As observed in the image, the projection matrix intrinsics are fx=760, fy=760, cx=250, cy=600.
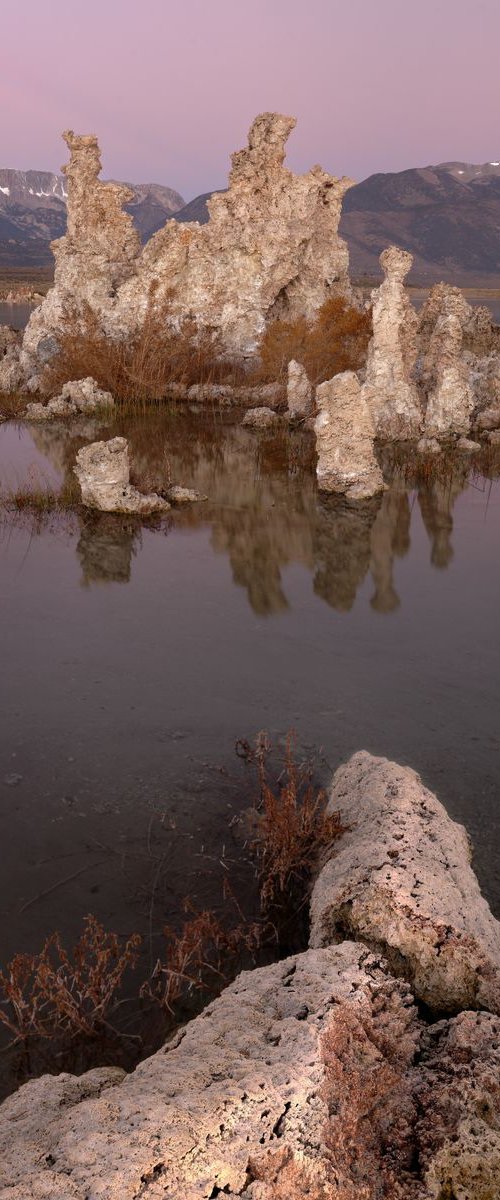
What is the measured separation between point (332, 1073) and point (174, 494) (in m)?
12.0

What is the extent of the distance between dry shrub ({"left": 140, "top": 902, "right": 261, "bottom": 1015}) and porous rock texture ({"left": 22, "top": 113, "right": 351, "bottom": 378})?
25982mm

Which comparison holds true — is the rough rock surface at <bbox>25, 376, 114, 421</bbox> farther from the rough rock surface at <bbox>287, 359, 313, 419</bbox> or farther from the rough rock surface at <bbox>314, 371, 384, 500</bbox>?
the rough rock surface at <bbox>314, 371, 384, 500</bbox>

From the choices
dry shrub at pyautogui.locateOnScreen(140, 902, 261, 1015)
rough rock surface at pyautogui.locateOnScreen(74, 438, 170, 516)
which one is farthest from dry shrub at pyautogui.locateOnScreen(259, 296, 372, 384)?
dry shrub at pyautogui.locateOnScreen(140, 902, 261, 1015)

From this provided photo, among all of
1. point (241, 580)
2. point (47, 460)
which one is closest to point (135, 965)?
point (241, 580)

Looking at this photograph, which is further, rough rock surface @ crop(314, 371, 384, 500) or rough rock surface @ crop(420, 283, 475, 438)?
rough rock surface @ crop(420, 283, 475, 438)

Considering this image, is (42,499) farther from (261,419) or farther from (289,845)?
(289,845)

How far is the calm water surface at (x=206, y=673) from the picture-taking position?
5.18m

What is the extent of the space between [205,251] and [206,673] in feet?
78.0

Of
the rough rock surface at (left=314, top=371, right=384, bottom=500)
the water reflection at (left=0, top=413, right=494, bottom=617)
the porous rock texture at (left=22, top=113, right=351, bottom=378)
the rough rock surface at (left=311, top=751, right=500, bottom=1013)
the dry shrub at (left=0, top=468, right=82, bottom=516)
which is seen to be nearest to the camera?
the rough rock surface at (left=311, top=751, right=500, bottom=1013)

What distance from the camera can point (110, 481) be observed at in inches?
510

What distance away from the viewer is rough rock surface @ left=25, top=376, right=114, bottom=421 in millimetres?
21078

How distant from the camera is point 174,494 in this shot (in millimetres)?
13938

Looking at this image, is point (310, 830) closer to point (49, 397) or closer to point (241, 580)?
point (241, 580)

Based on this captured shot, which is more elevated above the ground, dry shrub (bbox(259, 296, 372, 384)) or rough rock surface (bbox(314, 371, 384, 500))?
dry shrub (bbox(259, 296, 372, 384))
